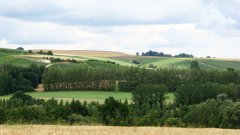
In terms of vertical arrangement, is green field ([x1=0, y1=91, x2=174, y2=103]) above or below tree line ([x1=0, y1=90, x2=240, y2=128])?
below

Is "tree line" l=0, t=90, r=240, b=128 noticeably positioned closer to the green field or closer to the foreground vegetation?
the foreground vegetation

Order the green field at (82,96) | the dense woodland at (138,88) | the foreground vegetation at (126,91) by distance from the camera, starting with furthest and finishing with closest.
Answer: the green field at (82,96), the foreground vegetation at (126,91), the dense woodland at (138,88)

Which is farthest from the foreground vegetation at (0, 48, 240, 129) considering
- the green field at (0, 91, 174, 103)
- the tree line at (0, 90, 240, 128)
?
the tree line at (0, 90, 240, 128)

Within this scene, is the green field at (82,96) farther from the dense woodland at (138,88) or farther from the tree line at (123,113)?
the tree line at (123,113)

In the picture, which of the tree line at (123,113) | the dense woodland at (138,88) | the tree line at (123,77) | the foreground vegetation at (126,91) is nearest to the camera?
the tree line at (123,113)

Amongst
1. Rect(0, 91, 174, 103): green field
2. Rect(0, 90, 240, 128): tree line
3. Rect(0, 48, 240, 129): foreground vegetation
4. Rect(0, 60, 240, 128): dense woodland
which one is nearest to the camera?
Rect(0, 90, 240, 128): tree line

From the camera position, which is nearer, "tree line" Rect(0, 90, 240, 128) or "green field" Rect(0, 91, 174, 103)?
"tree line" Rect(0, 90, 240, 128)

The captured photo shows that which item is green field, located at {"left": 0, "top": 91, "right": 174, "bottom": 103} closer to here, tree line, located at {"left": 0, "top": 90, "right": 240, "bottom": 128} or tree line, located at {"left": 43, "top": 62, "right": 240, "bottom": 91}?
tree line, located at {"left": 0, "top": 90, "right": 240, "bottom": 128}

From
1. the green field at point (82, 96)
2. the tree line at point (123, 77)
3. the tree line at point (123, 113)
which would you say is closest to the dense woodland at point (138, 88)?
the tree line at point (123, 77)

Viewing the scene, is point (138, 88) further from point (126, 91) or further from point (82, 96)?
point (126, 91)

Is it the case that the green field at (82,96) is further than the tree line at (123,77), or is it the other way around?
the tree line at (123,77)

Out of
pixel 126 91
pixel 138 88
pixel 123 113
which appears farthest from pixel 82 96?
pixel 123 113

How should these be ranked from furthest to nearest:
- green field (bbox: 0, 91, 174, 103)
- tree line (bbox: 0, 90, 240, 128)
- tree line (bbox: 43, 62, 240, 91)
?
1. tree line (bbox: 43, 62, 240, 91)
2. green field (bbox: 0, 91, 174, 103)
3. tree line (bbox: 0, 90, 240, 128)

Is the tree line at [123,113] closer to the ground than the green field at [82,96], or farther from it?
farther from it
